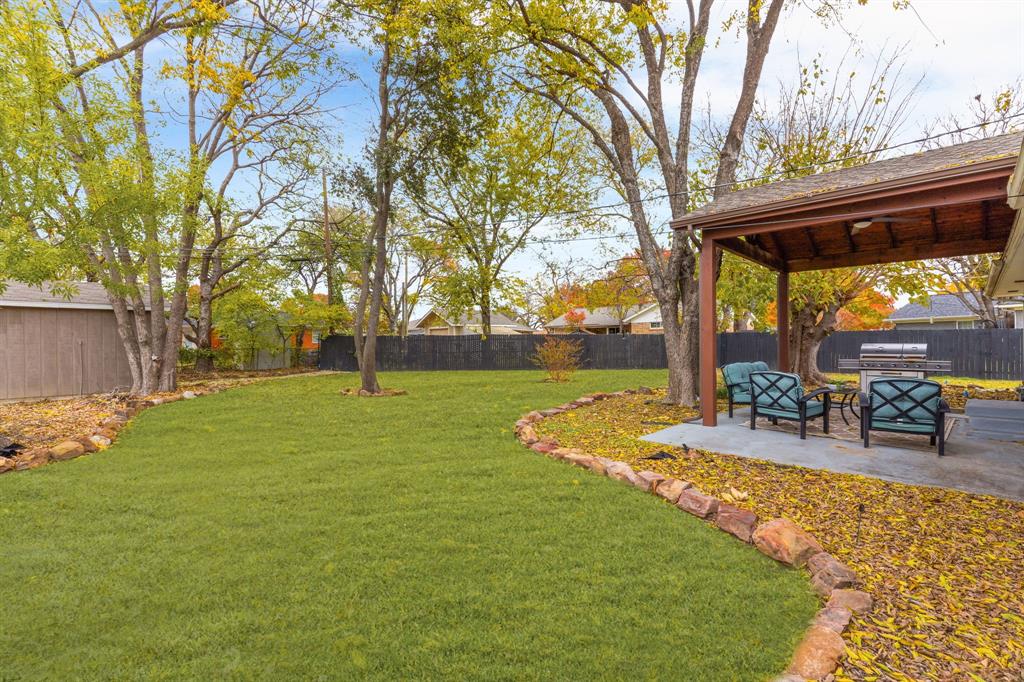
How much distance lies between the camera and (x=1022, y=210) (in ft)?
11.6

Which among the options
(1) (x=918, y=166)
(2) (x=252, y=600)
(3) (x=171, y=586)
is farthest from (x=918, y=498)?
(3) (x=171, y=586)

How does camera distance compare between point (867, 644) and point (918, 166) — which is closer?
point (867, 644)

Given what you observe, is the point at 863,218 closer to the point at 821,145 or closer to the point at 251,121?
the point at 821,145

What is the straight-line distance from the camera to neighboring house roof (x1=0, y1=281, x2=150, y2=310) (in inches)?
399

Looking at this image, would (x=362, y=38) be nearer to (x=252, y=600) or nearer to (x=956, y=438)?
(x=252, y=600)

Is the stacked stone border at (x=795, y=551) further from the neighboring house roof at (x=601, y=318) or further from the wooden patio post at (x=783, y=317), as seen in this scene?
the neighboring house roof at (x=601, y=318)

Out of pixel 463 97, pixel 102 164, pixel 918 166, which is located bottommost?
pixel 918 166

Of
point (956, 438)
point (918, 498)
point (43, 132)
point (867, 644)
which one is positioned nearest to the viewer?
point (867, 644)

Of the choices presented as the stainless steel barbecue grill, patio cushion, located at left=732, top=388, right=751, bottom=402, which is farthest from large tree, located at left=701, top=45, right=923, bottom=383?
patio cushion, located at left=732, top=388, right=751, bottom=402

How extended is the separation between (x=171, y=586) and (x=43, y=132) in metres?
7.38

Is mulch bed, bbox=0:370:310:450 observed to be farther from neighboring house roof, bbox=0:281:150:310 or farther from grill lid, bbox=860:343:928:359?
grill lid, bbox=860:343:928:359

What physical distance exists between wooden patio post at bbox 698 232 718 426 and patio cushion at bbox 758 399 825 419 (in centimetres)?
63

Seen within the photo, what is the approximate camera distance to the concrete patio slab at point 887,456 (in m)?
4.36

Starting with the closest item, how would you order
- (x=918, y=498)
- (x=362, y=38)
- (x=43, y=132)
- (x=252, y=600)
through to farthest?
(x=252, y=600), (x=918, y=498), (x=43, y=132), (x=362, y=38)
